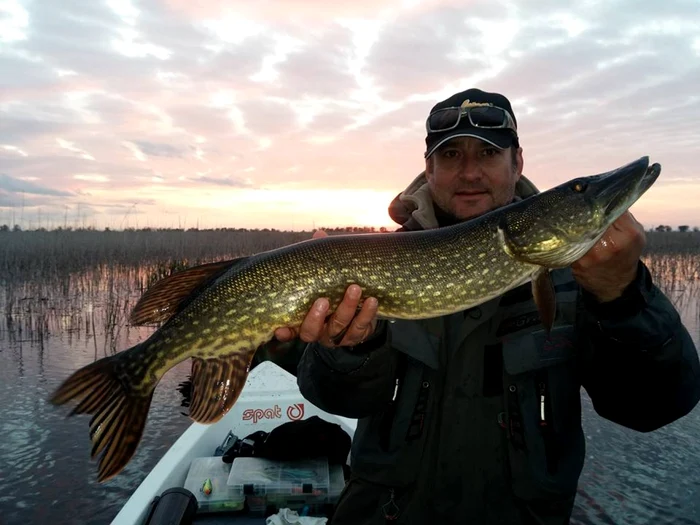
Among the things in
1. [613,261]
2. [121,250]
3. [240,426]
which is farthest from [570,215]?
[121,250]

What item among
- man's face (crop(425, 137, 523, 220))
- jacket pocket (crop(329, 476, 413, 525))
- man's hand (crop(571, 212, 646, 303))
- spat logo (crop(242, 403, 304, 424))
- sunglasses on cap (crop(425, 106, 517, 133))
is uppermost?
sunglasses on cap (crop(425, 106, 517, 133))

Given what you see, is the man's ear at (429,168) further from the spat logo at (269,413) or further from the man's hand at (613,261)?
the spat logo at (269,413)

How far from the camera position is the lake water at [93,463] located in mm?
3338

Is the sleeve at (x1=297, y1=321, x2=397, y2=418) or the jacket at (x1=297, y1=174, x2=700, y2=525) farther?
the sleeve at (x1=297, y1=321, x2=397, y2=418)

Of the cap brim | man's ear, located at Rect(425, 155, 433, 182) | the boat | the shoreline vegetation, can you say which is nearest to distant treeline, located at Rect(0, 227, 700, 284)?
the shoreline vegetation

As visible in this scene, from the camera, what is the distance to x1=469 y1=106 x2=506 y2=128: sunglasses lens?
2.37 m

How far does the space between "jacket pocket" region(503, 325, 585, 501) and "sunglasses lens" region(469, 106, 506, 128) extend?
1014 millimetres

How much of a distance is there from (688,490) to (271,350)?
10.4 feet

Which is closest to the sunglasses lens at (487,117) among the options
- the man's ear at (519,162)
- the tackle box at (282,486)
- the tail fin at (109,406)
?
the man's ear at (519,162)

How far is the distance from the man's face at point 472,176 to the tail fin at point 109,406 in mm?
1547

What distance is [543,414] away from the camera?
178 cm

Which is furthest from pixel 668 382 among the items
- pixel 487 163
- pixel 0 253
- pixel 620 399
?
A: pixel 0 253

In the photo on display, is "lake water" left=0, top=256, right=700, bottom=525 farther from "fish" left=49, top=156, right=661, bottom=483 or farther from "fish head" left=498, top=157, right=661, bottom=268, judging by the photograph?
"fish head" left=498, top=157, right=661, bottom=268

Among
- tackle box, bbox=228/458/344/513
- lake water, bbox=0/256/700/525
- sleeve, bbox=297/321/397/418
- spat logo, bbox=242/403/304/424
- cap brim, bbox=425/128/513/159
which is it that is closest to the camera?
sleeve, bbox=297/321/397/418
